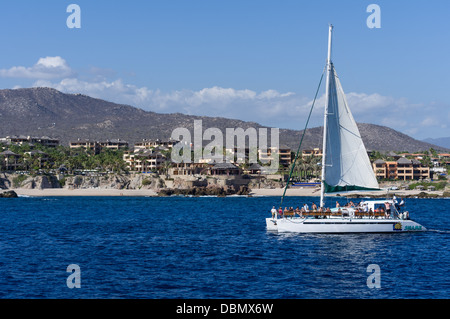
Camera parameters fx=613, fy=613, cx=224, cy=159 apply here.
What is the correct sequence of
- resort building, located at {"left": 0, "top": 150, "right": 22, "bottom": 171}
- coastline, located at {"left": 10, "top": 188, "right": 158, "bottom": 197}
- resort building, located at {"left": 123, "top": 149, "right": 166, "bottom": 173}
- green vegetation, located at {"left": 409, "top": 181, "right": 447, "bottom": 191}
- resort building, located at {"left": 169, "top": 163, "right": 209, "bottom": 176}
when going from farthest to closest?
resort building, located at {"left": 123, "top": 149, "right": 166, "bottom": 173}
resort building, located at {"left": 0, "top": 150, "right": 22, "bottom": 171}
resort building, located at {"left": 169, "top": 163, "right": 209, "bottom": 176}
green vegetation, located at {"left": 409, "top": 181, "right": 447, "bottom": 191}
coastline, located at {"left": 10, "top": 188, "right": 158, "bottom": 197}

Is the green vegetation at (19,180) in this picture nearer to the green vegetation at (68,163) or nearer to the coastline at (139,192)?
the coastline at (139,192)

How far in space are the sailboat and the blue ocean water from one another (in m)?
0.91

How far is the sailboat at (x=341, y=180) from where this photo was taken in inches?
2032

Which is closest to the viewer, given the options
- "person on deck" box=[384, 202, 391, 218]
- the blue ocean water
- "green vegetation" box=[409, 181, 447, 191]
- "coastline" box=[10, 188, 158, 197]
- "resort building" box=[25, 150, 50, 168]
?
the blue ocean water

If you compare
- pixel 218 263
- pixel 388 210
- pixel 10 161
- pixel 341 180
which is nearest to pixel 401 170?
pixel 10 161


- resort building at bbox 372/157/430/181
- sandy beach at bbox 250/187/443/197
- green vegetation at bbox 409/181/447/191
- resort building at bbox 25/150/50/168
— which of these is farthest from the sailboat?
resort building at bbox 25/150/50/168

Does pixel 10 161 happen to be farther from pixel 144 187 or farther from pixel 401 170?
pixel 401 170

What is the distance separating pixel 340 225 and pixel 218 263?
1559 cm

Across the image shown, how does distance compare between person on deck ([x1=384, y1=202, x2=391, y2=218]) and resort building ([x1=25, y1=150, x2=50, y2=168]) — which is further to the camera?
resort building ([x1=25, y1=150, x2=50, y2=168])

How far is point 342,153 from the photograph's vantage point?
175 feet

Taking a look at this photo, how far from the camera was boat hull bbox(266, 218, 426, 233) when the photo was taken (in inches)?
2012

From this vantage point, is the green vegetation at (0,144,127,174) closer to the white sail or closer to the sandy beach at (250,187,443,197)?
the sandy beach at (250,187,443,197)
